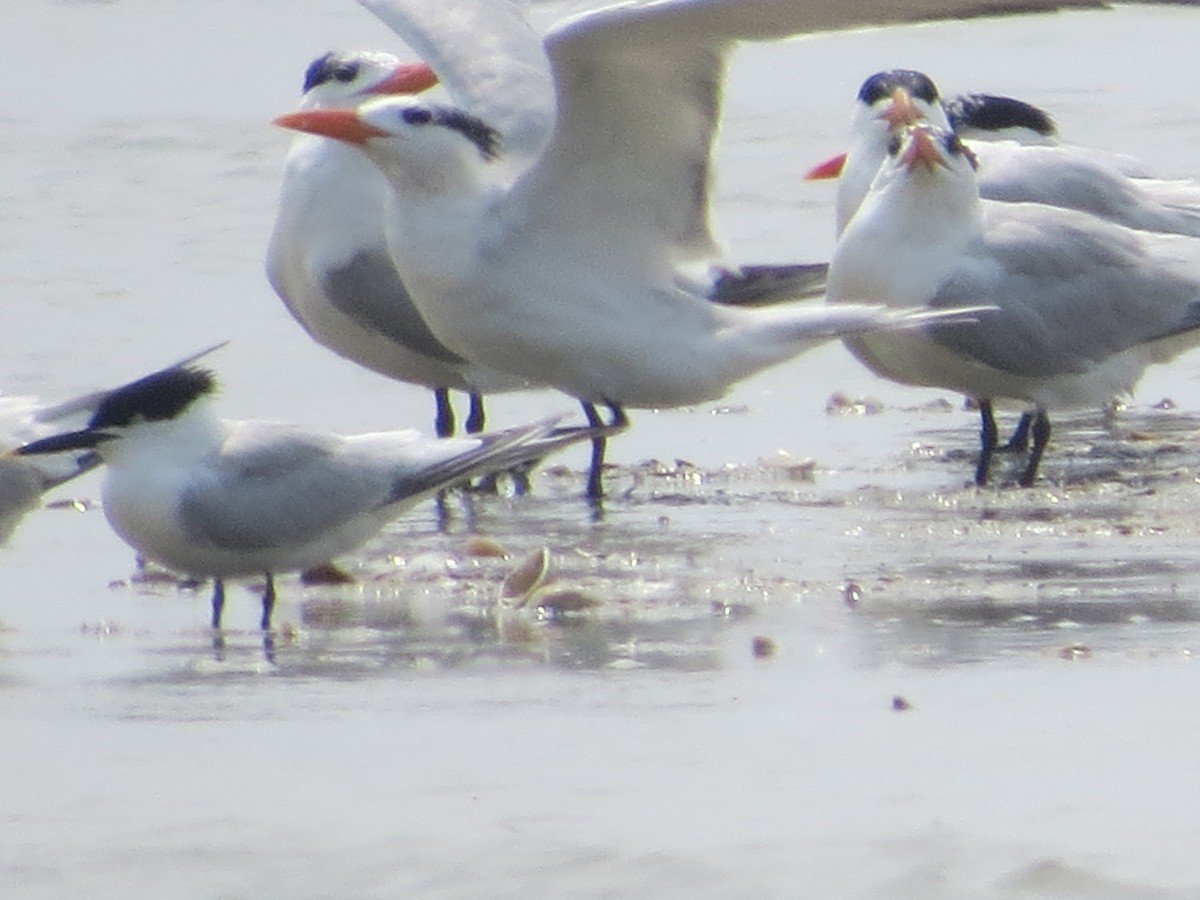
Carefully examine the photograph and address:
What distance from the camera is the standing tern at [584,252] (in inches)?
299

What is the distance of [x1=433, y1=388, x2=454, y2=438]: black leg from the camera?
8461 millimetres

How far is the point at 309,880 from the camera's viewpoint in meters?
3.98

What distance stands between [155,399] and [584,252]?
6.48 ft

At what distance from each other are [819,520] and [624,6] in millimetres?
1312

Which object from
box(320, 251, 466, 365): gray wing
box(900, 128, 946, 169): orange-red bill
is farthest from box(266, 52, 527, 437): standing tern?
box(900, 128, 946, 169): orange-red bill

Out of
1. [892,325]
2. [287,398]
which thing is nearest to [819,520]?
[892,325]

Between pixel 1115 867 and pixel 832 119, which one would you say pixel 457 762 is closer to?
pixel 1115 867

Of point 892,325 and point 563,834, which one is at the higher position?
point 892,325

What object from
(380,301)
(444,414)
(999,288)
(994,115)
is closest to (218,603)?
(380,301)

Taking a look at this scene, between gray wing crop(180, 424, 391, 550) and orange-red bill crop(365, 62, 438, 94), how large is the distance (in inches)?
116

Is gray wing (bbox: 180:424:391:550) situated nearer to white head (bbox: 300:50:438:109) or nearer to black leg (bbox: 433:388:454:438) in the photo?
black leg (bbox: 433:388:454:438)

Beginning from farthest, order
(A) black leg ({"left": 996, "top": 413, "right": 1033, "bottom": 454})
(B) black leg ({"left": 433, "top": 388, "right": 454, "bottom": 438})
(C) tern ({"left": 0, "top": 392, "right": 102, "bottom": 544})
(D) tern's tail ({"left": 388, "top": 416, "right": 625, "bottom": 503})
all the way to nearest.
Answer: (B) black leg ({"left": 433, "top": 388, "right": 454, "bottom": 438}) < (A) black leg ({"left": 996, "top": 413, "right": 1033, "bottom": 454}) < (C) tern ({"left": 0, "top": 392, "right": 102, "bottom": 544}) < (D) tern's tail ({"left": 388, "top": 416, "right": 625, "bottom": 503})

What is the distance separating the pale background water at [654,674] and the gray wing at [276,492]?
0.20m

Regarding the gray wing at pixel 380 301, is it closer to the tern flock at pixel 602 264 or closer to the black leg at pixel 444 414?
the tern flock at pixel 602 264
